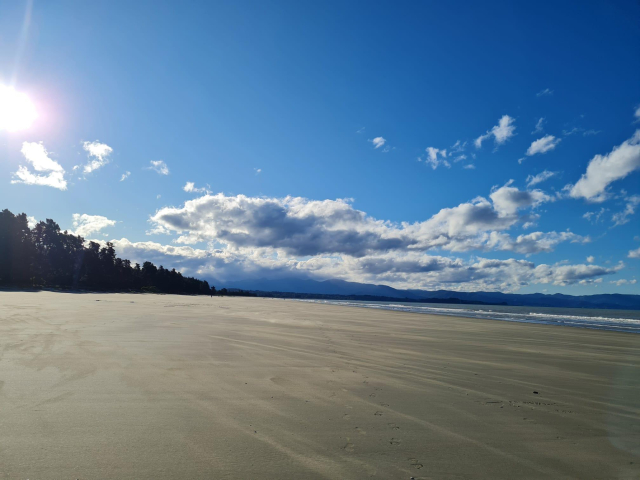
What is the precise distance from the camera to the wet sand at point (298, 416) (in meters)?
3.43

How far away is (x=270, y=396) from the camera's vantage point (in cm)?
554

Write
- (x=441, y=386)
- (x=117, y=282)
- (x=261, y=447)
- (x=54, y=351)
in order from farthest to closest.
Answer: (x=117, y=282) → (x=54, y=351) → (x=441, y=386) → (x=261, y=447)

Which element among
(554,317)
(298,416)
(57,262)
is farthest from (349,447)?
Answer: (57,262)

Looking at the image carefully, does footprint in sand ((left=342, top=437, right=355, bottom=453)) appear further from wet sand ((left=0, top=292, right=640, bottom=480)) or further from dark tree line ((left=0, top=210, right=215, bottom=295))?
dark tree line ((left=0, top=210, right=215, bottom=295))

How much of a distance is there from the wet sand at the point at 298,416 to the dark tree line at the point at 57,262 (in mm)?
66930

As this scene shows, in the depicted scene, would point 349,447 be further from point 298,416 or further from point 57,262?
point 57,262

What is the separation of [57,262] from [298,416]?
288ft

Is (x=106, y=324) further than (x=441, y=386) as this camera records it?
Yes

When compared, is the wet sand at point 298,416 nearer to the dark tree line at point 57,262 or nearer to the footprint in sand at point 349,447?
the footprint in sand at point 349,447

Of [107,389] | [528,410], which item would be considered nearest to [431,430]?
[528,410]

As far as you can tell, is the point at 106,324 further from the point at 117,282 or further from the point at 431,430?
the point at 117,282

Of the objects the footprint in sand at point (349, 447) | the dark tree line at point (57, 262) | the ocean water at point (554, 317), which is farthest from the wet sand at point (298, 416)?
the dark tree line at point (57, 262)

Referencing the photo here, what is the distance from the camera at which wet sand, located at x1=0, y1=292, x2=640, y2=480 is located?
11.2 ft

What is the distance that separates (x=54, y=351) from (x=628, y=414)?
11.3 meters
